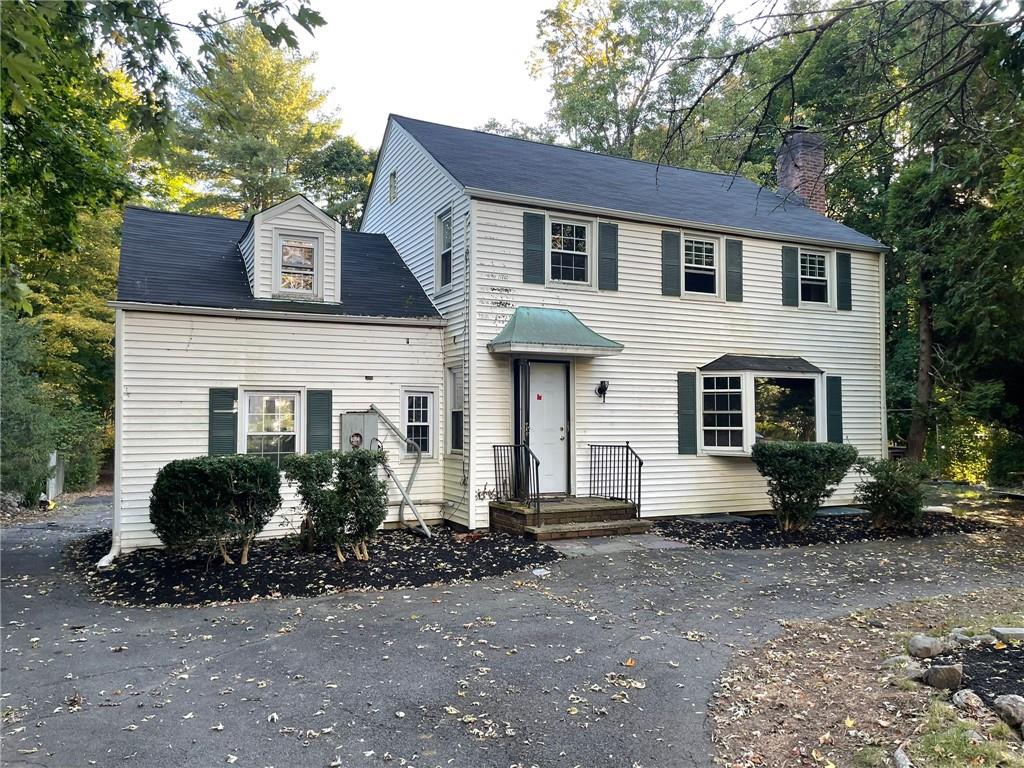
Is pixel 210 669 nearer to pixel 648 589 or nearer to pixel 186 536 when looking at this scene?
pixel 186 536

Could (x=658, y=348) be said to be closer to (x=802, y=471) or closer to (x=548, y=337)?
(x=548, y=337)

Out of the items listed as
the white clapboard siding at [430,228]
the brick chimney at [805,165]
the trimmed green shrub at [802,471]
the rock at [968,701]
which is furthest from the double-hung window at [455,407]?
the brick chimney at [805,165]

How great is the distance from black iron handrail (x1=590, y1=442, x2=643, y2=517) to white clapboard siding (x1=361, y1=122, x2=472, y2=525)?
2.12 metres

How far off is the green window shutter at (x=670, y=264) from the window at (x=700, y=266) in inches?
7.2

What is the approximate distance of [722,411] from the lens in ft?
38.1

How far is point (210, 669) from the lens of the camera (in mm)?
4762

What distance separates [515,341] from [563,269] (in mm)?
1890

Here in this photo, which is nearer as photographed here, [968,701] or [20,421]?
[968,701]

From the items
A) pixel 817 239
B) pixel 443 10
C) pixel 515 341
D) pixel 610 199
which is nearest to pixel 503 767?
pixel 443 10

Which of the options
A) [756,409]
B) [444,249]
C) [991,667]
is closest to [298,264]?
[444,249]

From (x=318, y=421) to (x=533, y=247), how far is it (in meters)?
4.18

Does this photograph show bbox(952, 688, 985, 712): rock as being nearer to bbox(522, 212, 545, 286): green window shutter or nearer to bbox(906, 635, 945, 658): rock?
bbox(906, 635, 945, 658): rock

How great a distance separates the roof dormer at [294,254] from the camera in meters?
10.1

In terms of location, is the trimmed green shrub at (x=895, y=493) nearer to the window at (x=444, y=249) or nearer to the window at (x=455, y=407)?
the window at (x=455, y=407)
